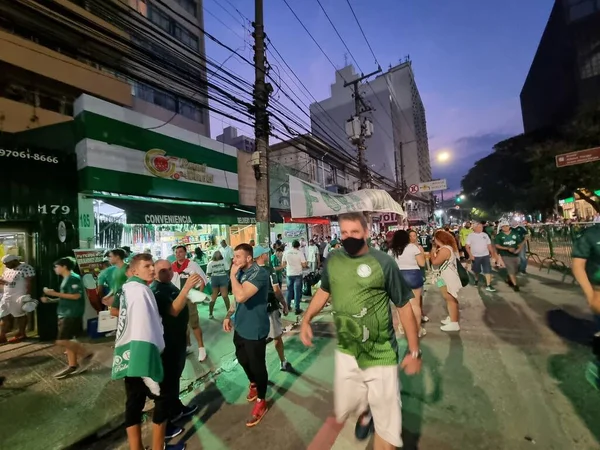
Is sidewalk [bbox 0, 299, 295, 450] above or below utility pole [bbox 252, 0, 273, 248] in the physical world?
below

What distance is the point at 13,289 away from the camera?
601 cm

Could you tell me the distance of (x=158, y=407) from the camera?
2.72 meters

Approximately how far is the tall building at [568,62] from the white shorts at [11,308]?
109ft

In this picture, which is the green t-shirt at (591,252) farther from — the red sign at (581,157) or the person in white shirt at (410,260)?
the red sign at (581,157)

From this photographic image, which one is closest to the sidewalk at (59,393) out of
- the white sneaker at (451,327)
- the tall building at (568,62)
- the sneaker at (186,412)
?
the sneaker at (186,412)

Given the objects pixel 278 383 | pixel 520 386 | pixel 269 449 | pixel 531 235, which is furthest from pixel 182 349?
pixel 531 235

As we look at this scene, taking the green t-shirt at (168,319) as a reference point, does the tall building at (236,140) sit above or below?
above

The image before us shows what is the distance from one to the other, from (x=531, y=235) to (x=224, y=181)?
13.4 m

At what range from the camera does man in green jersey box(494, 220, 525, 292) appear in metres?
8.11

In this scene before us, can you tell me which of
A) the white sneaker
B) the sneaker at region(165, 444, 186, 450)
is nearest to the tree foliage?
the white sneaker

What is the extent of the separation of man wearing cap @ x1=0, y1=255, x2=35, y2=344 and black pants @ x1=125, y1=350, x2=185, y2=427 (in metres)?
5.22

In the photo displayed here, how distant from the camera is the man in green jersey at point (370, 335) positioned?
216cm

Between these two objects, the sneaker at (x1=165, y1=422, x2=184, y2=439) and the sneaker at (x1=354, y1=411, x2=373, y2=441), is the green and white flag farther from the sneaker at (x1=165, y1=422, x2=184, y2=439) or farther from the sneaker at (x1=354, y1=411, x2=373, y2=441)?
the sneaker at (x1=354, y1=411, x2=373, y2=441)

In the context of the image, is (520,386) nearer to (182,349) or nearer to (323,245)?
(182,349)
